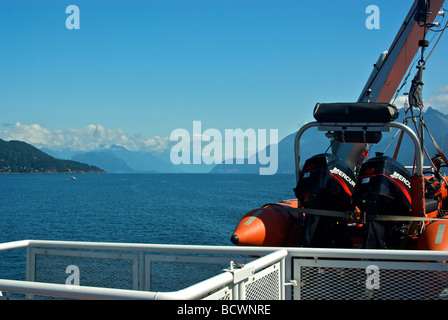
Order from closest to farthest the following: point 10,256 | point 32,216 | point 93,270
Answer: point 93,270, point 10,256, point 32,216

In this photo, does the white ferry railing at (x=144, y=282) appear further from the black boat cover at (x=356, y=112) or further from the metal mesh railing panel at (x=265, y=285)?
the black boat cover at (x=356, y=112)

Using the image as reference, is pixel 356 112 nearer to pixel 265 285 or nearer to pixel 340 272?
pixel 340 272

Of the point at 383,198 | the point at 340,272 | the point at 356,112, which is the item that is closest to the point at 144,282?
the point at 340,272

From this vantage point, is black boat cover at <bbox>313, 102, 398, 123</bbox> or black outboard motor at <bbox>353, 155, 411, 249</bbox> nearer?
black outboard motor at <bbox>353, 155, 411, 249</bbox>

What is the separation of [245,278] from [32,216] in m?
50.0

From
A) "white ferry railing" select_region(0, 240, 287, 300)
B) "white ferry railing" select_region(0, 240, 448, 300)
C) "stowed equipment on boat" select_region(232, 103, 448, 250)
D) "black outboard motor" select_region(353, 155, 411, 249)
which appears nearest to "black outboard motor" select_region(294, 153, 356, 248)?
"stowed equipment on boat" select_region(232, 103, 448, 250)

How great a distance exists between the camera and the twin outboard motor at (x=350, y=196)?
5.75 metres

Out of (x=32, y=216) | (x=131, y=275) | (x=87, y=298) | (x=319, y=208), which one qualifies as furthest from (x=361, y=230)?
(x=32, y=216)

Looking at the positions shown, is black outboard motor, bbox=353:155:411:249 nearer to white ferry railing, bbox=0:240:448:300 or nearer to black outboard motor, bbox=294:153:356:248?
black outboard motor, bbox=294:153:356:248

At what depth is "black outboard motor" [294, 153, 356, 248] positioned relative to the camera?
6.05 metres

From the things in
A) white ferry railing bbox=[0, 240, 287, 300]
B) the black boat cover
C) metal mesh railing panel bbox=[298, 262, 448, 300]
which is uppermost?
the black boat cover

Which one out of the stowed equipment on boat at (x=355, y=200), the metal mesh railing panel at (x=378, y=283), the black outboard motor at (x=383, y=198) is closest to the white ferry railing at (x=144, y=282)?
the metal mesh railing panel at (x=378, y=283)
